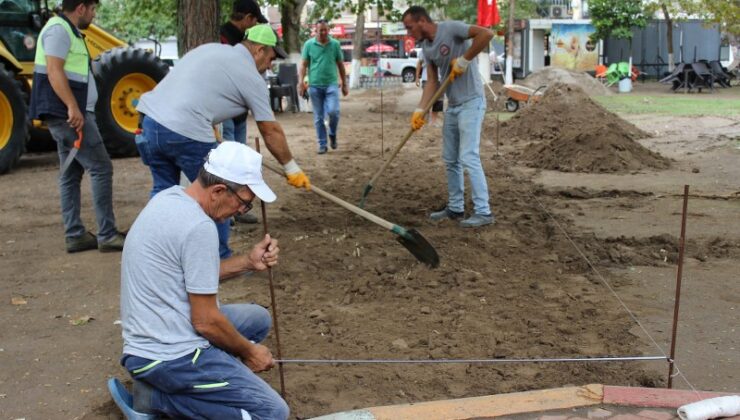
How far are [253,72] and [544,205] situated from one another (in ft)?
13.4

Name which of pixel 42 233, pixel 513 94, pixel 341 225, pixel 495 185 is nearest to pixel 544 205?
pixel 495 185

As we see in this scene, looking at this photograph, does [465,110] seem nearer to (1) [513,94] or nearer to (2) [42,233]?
(2) [42,233]

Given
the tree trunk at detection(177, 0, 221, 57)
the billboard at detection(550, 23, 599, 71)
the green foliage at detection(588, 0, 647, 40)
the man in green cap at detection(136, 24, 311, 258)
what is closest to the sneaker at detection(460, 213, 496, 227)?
the man in green cap at detection(136, 24, 311, 258)

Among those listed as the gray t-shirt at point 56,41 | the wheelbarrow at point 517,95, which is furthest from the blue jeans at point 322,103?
the wheelbarrow at point 517,95

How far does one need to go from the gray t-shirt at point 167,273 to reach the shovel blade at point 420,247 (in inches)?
90.7

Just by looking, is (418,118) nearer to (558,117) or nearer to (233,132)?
(233,132)

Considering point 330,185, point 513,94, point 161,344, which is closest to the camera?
point 161,344

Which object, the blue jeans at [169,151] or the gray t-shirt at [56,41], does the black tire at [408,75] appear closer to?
the gray t-shirt at [56,41]

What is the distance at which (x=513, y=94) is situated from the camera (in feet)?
65.0

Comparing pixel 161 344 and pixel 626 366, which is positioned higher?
pixel 161 344

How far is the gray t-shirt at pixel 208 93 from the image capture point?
4.62 m

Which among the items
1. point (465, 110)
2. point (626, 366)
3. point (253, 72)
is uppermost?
point (253, 72)

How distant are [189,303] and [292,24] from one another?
56.4ft

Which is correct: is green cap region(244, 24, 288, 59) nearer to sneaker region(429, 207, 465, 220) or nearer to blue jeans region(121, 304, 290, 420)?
blue jeans region(121, 304, 290, 420)
